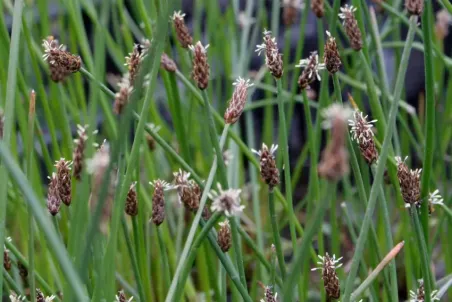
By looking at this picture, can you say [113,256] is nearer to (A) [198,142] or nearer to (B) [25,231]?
(B) [25,231]

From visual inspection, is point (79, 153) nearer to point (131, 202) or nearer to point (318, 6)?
point (131, 202)

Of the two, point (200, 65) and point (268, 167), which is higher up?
point (200, 65)

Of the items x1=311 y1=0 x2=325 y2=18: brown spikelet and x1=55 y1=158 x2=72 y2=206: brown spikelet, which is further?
x1=311 y1=0 x2=325 y2=18: brown spikelet

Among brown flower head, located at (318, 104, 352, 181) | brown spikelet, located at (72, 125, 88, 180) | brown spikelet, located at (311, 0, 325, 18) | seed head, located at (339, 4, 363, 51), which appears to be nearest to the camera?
brown flower head, located at (318, 104, 352, 181)

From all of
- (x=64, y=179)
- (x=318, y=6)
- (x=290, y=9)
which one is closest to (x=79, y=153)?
(x=64, y=179)

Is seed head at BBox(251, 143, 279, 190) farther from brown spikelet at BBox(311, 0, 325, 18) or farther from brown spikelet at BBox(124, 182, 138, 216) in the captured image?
brown spikelet at BBox(311, 0, 325, 18)

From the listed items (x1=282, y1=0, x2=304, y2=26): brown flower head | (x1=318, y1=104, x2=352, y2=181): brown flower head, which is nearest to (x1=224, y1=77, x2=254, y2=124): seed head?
(x1=318, y1=104, x2=352, y2=181): brown flower head

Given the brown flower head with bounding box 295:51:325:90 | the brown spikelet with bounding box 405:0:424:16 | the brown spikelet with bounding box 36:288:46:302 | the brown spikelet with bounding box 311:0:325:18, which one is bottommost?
the brown spikelet with bounding box 36:288:46:302

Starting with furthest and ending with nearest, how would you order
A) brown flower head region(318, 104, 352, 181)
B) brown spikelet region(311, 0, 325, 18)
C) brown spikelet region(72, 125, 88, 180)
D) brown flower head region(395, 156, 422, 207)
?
brown spikelet region(311, 0, 325, 18) → brown flower head region(395, 156, 422, 207) → brown spikelet region(72, 125, 88, 180) → brown flower head region(318, 104, 352, 181)

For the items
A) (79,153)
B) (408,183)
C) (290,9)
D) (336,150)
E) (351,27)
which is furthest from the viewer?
(290,9)
